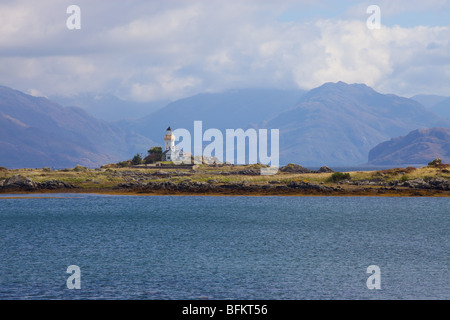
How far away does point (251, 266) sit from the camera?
44688 mm

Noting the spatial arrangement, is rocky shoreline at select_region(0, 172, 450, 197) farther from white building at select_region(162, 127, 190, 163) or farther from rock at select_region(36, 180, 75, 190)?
white building at select_region(162, 127, 190, 163)

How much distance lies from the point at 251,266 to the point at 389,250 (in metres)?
14.6

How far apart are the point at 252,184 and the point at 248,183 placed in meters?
1.50

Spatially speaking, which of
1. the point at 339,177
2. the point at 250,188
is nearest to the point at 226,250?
the point at 250,188

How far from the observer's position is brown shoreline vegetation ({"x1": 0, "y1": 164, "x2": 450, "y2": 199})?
10312 centimetres

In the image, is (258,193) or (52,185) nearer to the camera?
(258,193)

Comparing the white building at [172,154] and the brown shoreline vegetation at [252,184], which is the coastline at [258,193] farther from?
the white building at [172,154]

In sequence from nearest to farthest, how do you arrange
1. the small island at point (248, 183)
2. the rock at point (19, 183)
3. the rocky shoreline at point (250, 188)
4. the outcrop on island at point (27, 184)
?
1. the rocky shoreline at point (250, 188)
2. the small island at point (248, 183)
3. the rock at point (19, 183)
4. the outcrop on island at point (27, 184)

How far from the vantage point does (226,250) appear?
2067 inches

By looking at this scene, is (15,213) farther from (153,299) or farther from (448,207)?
(448,207)

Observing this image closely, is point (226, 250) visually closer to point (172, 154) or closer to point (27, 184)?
point (27, 184)

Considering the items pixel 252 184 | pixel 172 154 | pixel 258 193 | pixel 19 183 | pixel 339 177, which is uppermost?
pixel 172 154

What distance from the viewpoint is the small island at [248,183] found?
103 metres

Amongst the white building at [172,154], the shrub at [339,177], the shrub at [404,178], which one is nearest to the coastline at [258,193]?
the shrub at [404,178]
